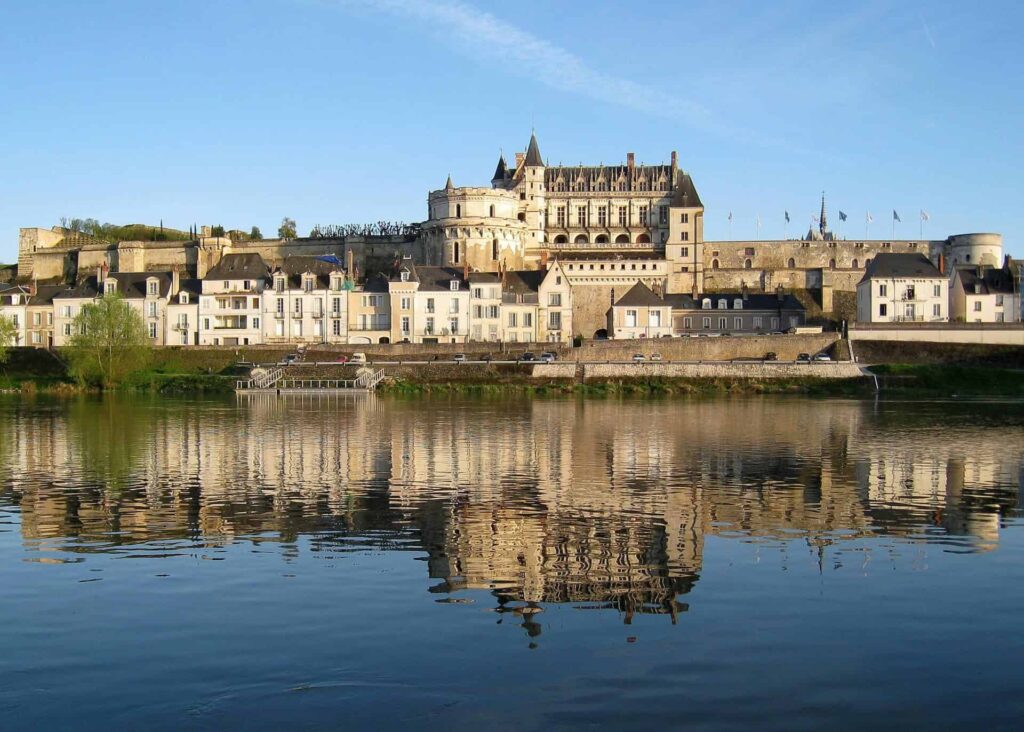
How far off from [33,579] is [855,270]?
248 ft

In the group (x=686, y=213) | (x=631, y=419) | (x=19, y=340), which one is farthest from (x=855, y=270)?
(x=19, y=340)

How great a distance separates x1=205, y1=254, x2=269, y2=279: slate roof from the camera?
228 feet

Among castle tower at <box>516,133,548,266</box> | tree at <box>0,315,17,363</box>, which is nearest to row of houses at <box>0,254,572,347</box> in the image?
tree at <box>0,315,17,363</box>

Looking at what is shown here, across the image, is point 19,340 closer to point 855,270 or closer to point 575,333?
point 575,333

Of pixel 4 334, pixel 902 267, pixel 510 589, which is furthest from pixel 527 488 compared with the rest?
pixel 902 267

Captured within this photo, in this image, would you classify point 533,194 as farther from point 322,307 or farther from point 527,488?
point 527,488

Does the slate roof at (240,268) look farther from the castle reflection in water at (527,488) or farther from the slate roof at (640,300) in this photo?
the castle reflection in water at (527,488)

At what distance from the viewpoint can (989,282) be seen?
230 ft

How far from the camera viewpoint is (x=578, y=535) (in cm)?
1565

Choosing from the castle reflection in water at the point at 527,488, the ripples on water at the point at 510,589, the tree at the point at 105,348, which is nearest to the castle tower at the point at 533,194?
the tree at the point at 105,348

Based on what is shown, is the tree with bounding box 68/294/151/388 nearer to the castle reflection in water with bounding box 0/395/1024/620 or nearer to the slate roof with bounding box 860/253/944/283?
the castle reflection in water with bounding box 0/395/1024/620

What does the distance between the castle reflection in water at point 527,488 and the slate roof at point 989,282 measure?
34965 mm

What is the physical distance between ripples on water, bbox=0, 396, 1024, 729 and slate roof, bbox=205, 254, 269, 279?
4416 centimetres

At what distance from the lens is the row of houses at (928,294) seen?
65625 millimetres
